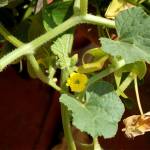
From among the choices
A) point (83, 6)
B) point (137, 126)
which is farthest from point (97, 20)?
point (137, 126)

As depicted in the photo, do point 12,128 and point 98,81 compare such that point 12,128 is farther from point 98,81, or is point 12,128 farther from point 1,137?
point 98,81

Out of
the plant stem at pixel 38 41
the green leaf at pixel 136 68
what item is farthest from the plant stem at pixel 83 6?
the green leaf at pixel 136 68

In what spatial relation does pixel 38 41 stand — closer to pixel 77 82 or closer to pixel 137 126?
pixel 77 82

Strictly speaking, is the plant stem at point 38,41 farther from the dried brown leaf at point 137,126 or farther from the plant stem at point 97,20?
the dried brown leaf at point 137,126

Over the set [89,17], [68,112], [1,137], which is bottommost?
[1,137]

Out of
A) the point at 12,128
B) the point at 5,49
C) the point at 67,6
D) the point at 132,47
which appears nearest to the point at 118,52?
the point at 132,47

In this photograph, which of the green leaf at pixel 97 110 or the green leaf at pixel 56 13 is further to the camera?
the green leaf at pixel 56 13
